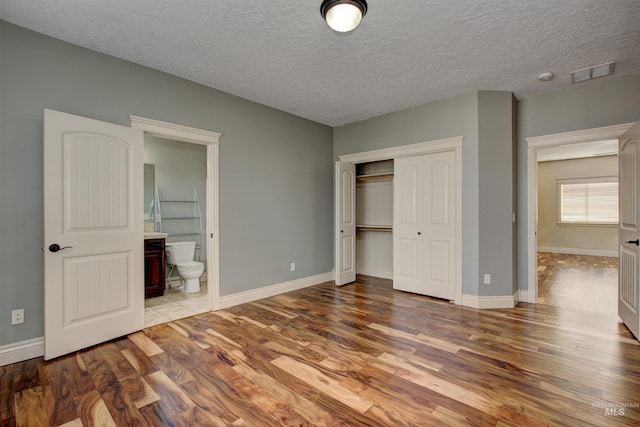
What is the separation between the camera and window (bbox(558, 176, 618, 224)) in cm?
771

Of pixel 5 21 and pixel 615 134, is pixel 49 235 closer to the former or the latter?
pixel 5 21

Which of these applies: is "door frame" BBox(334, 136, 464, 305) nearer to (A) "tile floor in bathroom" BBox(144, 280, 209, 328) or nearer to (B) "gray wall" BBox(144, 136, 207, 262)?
(A) "tile floor in bathroom" BBox(144, 280, 209, 328)

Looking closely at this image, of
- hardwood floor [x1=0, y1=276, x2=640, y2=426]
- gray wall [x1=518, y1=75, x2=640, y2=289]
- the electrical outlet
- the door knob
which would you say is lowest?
hardwood floor [x1=0, y1=276, x2=640, y2=426]

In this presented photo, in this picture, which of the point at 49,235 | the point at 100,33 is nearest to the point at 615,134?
the point at 100,33

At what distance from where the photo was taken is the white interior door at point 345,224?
15.9 ft

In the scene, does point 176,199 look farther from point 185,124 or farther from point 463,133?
point 463,133

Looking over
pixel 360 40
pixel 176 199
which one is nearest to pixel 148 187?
pixel 176 199

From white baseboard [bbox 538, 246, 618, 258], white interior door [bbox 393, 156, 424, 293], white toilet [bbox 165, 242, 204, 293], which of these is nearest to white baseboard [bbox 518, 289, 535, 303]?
white interior door [bbox 393, 156, 424, 293]

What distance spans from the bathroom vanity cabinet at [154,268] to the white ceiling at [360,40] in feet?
7.54

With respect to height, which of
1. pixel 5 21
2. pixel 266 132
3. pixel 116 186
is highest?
pixel 5 21

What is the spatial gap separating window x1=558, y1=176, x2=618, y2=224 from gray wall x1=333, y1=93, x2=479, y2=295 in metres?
6.58

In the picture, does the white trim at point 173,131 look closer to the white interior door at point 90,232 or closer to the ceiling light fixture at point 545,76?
the white interior door at point 90,232

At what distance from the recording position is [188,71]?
3207mm

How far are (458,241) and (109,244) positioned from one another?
392 centimetres
